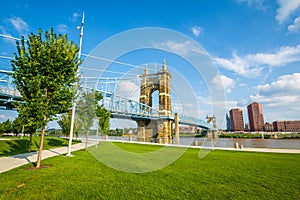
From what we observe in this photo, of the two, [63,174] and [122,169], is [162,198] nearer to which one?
[122,169]

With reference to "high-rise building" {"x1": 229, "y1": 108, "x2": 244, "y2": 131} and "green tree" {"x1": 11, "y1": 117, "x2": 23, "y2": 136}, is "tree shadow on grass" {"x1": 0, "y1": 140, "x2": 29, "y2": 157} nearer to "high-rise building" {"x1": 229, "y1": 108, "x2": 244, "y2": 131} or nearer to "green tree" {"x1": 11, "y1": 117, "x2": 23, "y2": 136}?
"green tree" {"x1": 11, "y1": 117, "x2": 23, "y2": 136}

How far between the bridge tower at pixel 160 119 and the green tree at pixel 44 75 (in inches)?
926

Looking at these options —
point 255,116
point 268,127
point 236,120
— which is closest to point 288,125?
point 268,127

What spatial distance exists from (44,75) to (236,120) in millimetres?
79202

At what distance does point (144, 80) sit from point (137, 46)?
97.5 feet

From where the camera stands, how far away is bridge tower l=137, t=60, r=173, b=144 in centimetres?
3294

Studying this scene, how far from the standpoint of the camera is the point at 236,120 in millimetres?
73312

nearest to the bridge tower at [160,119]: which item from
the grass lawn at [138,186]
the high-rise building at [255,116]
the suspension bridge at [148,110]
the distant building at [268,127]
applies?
the suspension bridge at [148,110]

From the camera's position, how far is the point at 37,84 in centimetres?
618

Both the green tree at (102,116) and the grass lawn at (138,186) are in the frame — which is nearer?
the grass lawn at (138,186)

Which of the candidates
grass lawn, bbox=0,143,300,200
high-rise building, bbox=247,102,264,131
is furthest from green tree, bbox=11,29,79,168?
high-rise building, bbox=247,102,264,131

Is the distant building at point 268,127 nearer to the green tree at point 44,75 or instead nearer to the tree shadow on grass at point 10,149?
the tree shadow on grass at point 10,149

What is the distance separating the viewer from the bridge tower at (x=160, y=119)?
32.9 metres

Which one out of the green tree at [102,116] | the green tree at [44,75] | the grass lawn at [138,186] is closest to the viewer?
the grass lawn at [138,186]
